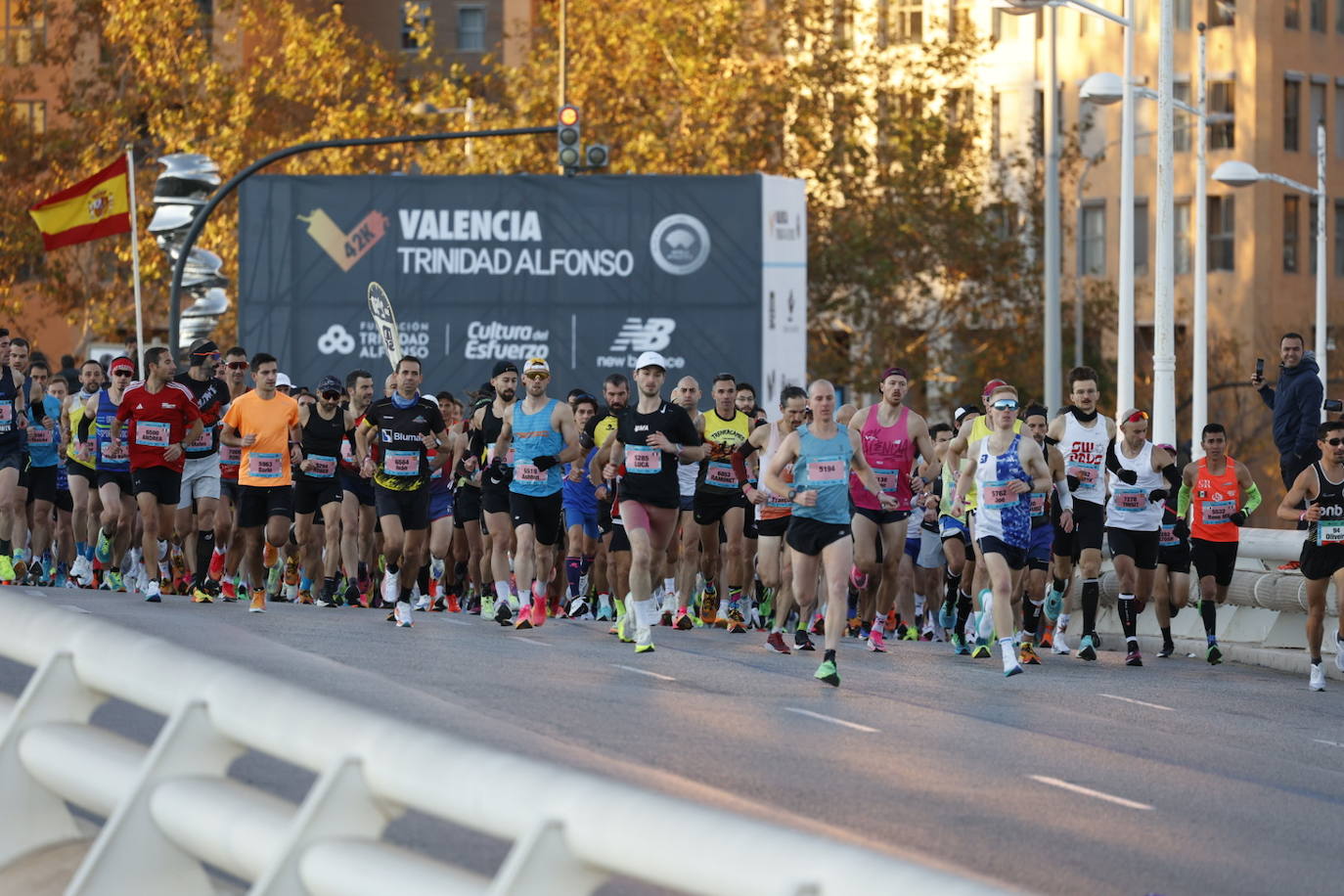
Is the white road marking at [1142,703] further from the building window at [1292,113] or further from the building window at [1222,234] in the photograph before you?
the building window at [1292,113]

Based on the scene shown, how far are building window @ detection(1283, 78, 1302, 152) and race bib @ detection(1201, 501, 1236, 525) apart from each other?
46.6 metres

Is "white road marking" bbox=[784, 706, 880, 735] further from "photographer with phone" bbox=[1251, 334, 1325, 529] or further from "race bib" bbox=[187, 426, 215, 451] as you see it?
"photographer with phone" bbox=[1251, 334, 1325, 529]

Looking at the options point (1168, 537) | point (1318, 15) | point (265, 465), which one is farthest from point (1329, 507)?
point (1318, 15)

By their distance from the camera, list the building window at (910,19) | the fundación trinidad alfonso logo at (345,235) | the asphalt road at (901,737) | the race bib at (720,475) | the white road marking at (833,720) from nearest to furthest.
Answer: the asphalt road at (901,737) < the white road marking at (833,720) < the race bib at (720,475) < the fundación trinidad alfonso logo at (345,235) < the building window at (910,19)

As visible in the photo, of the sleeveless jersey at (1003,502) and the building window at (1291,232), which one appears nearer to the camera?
the sleeveless jersey at (1003,502)

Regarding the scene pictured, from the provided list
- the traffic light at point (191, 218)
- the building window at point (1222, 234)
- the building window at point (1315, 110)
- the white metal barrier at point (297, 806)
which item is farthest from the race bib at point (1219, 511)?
the building window at point (1315, 110)

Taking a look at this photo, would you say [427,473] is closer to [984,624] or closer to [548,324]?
[984,624]

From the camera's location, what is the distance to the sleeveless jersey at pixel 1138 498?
765 inches

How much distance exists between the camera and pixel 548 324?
36.3 m

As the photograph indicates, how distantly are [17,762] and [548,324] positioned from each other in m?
30.6

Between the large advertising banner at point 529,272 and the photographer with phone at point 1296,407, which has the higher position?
the large advertising banner at point 529,272

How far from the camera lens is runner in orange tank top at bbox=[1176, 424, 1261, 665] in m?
19.8

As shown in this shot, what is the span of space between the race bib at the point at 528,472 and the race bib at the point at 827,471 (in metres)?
2.95

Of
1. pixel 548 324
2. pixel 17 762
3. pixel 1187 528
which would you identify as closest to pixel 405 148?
pixel 548 324
